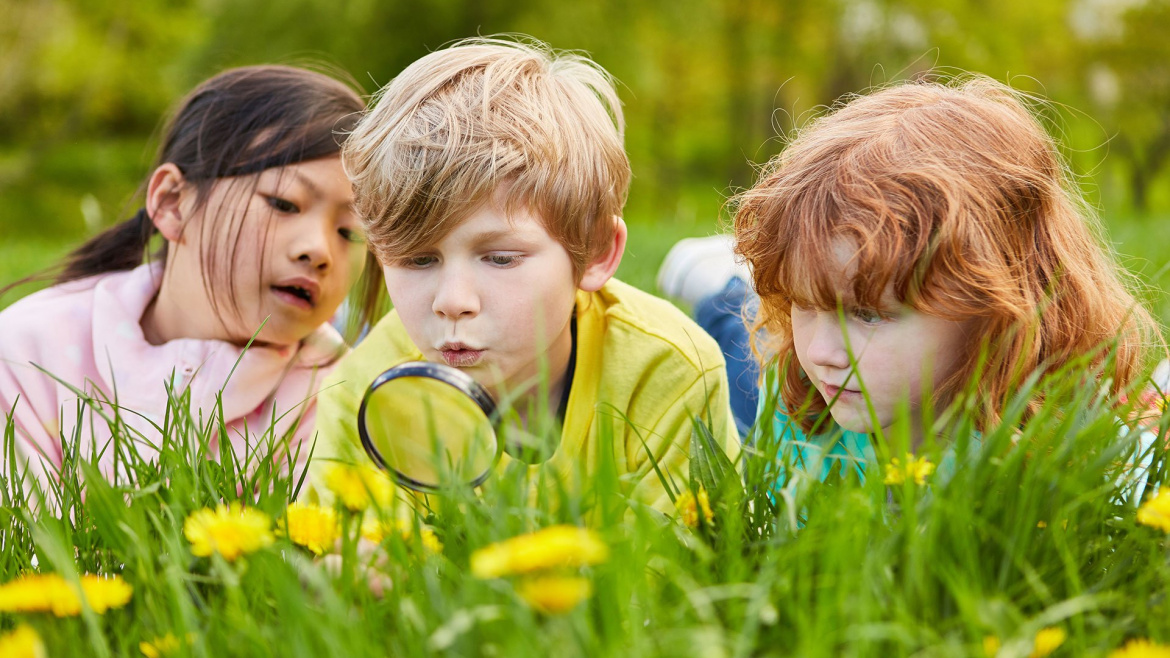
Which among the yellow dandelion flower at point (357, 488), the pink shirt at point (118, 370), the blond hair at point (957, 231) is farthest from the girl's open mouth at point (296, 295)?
the yellow dandelion flower at point (357, 488)

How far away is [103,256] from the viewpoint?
11.8 ft

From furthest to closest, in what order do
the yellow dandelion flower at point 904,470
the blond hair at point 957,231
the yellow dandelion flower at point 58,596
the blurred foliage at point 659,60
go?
the blurred foliage at point 659,60
the blond hair at point 957,231
the yellow dandelion flower at point 904,470
the yellow dandelion flower at point 58,596

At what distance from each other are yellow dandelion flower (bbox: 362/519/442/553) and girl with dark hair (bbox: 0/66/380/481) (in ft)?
4.67

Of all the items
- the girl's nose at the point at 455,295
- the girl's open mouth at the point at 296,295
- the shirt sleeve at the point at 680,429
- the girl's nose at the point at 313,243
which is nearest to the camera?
the girl's nose at the point at 455,295

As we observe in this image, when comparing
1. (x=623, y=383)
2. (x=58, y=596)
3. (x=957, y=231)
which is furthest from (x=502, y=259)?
(x=58, y=596)

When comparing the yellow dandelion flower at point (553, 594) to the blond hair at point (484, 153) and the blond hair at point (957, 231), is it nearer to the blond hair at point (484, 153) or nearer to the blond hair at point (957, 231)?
the blond hair at point (957, 231)

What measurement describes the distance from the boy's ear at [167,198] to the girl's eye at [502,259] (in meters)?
1.43

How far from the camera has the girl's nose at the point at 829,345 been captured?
1942mm

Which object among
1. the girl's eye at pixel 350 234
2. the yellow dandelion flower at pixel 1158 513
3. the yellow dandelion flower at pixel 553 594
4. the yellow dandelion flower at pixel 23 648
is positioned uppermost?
the girl's eye at pixel 350 234

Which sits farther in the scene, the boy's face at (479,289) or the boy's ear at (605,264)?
the boy's ear at (605,264)

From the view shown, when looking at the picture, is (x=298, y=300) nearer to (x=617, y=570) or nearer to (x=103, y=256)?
(x=103, y=256)

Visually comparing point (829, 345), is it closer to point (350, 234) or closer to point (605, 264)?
point (605, 264)

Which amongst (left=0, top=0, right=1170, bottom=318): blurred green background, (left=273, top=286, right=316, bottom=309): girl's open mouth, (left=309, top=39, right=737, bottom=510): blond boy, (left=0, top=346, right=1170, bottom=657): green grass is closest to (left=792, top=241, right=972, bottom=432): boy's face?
(left=309, top=39, right=737, bottom=510): blond boy

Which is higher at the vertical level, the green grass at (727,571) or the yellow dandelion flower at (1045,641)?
the green grass at (727,571)
